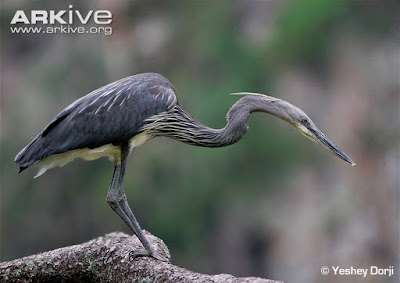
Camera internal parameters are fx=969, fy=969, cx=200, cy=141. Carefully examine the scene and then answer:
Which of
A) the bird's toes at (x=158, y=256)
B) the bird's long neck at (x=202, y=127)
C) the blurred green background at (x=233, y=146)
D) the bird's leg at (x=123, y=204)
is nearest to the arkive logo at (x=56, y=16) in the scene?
the blurred green background at (x=233, y=146)

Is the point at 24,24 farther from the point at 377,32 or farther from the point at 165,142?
the point at 377,32

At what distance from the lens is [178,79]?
36.8 feet

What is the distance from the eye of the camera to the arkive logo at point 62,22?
9062 millimetres

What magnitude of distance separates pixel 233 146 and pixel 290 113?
634cm

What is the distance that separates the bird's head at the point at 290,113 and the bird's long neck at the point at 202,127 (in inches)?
0.4

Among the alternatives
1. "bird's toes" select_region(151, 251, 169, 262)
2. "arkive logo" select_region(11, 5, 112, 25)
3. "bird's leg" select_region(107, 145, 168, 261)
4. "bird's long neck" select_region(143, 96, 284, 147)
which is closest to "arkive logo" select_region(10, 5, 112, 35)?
"arkive logo" select_region(11, 5, 112, 25)

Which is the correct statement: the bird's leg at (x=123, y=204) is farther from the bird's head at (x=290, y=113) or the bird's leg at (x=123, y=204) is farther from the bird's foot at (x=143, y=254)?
the bird's head at (x=290, y=113)

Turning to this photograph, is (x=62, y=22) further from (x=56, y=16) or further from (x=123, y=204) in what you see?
(x=123, y=204)

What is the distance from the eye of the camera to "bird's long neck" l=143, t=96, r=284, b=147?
3.94m

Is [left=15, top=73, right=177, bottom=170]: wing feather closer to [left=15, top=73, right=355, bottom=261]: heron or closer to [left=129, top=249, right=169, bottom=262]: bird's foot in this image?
[left=15, top=73, right=355, bottom=261]: heron

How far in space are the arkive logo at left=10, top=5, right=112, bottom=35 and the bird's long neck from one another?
4655mm

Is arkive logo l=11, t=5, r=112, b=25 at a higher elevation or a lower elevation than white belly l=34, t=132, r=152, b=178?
higher

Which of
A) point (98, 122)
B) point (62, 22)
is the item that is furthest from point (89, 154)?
point (62, 22)

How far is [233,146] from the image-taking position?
10328 mm
